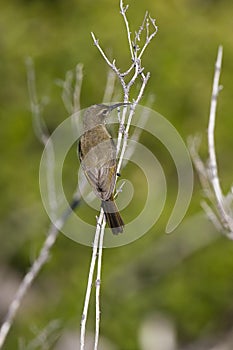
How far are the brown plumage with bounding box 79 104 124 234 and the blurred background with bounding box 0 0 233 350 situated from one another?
132 inches

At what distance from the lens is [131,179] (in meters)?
7.78

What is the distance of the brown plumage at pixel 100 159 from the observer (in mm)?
3398

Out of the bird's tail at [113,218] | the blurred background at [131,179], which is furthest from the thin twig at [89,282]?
the blurred background at [131,179]

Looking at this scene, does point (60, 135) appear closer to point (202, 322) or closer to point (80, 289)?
point (80, 289)

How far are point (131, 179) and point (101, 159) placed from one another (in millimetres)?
4220

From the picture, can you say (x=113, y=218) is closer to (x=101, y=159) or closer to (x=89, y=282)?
(x=101, y=159)

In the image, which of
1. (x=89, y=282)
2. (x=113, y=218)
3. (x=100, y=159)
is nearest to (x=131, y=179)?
(x=100, y=159)

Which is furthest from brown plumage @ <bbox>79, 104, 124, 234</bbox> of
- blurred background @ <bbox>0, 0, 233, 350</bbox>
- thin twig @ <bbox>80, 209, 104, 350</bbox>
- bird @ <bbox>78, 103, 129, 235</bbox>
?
blurred background @ <bbox>0, 0, 233, 350</bbox>

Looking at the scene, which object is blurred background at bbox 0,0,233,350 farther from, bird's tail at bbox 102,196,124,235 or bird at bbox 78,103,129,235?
bird's tail at bbox 102,196,124,235

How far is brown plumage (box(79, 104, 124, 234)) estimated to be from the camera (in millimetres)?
3398

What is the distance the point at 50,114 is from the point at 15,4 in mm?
1435

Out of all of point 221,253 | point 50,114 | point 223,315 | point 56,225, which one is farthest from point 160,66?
point 56,225

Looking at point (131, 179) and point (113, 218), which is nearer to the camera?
point (113, 218)

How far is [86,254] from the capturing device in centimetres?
779
